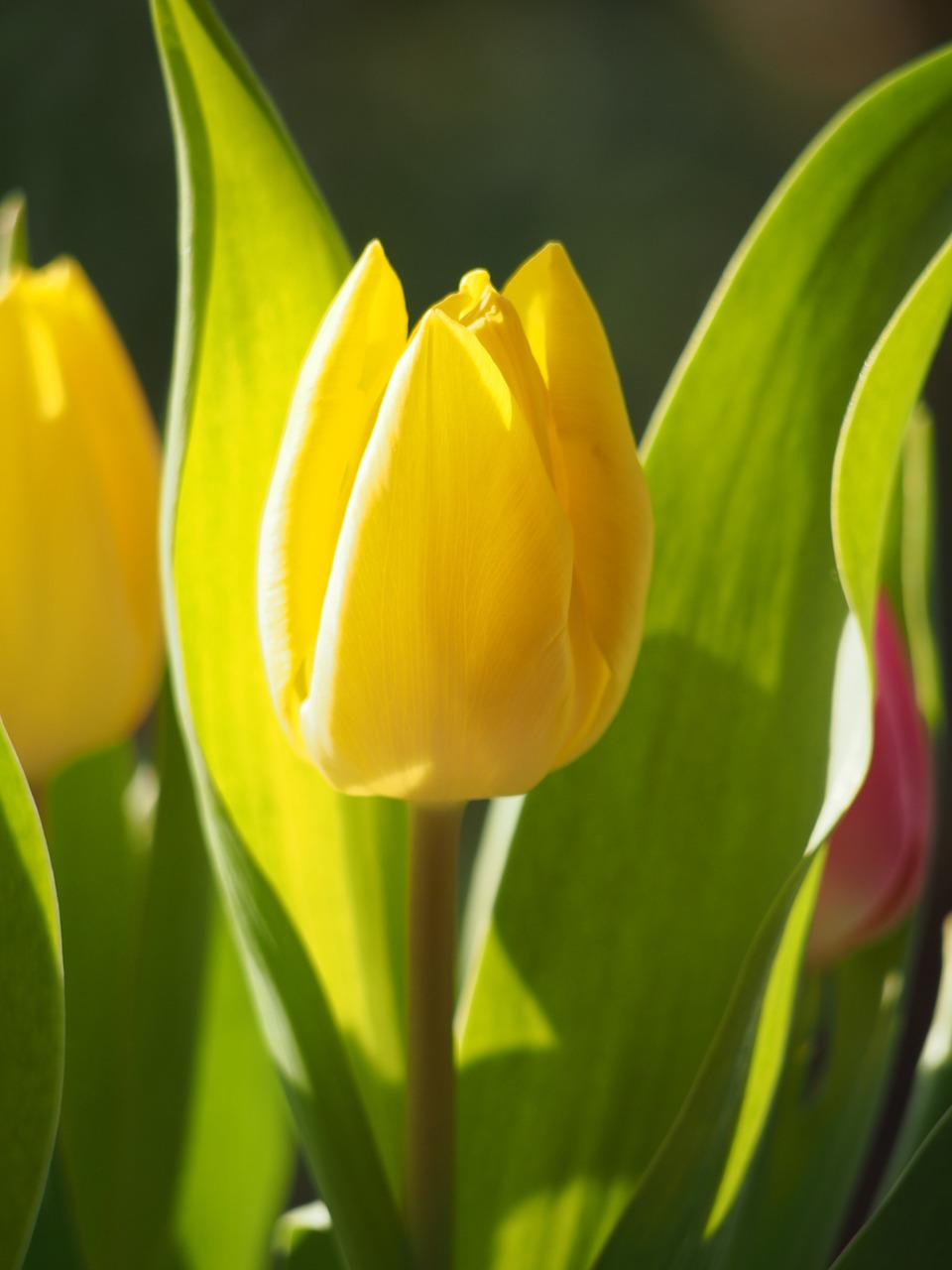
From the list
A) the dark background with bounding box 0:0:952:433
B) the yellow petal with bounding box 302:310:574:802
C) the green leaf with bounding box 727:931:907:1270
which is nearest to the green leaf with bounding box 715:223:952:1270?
the green leaf with bounding box 727:931:907:1270

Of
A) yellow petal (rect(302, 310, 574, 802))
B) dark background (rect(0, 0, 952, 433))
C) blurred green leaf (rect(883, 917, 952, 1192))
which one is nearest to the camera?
yellow petal (rect(302, 310, 574, 802))

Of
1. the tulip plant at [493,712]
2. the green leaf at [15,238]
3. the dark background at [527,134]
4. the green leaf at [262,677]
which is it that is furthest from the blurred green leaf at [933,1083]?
the dark background at [527,134]

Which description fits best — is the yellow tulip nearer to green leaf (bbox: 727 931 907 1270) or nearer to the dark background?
green leaf (bbox: 727 931 907 1270)

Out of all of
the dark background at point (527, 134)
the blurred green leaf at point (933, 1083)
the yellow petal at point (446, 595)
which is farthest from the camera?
the dark background at point (527, 134)

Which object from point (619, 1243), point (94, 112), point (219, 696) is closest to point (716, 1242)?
point (619, 1243)

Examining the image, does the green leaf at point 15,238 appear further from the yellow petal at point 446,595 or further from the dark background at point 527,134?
the dark background at point 527,134

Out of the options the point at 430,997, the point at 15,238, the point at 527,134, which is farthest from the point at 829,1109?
the point at 527,134
